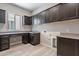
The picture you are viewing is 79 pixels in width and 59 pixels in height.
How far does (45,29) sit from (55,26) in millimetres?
795

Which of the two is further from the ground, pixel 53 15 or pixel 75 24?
pixel 53 15

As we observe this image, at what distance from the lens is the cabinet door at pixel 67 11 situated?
2174 mm

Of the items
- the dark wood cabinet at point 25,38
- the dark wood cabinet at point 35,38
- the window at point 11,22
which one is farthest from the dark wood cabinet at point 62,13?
the window at point 11,22

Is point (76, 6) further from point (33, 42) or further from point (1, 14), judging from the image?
point (1, 14)

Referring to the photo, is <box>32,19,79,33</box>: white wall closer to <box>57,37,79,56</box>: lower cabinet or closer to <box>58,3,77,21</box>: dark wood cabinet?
<box>58,3,77,21</box>: dark wood cabinet

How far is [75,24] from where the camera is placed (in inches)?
97.7

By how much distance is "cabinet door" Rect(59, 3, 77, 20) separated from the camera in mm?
2174

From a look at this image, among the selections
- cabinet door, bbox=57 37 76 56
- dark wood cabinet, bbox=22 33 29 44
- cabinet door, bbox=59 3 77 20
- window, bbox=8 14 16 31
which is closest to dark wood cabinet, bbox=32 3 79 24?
cabinet door, bbox=59 3 77 20

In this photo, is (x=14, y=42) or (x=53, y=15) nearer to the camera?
(x=53, y=15)

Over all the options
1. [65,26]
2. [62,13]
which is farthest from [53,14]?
[65,26]

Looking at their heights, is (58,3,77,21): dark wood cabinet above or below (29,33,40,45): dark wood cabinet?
above

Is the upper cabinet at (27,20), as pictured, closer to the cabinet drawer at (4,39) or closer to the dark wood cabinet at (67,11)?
the cabinet drawer at (4,39)

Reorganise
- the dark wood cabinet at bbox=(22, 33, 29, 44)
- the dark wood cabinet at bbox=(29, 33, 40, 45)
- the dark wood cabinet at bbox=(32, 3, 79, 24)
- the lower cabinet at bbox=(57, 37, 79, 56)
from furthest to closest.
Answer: the dark wood cabinet at bbox=(22, 33, 29, 44) < the dark wood cabinet at bbox=(29, 33, 40, 45) < the dark wood cabinet at bbox=(32, 3, 79, 24) < the lower cabinet at bbox=(57, 37, 79, 56)

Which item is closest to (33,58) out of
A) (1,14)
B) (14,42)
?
(1,14)
